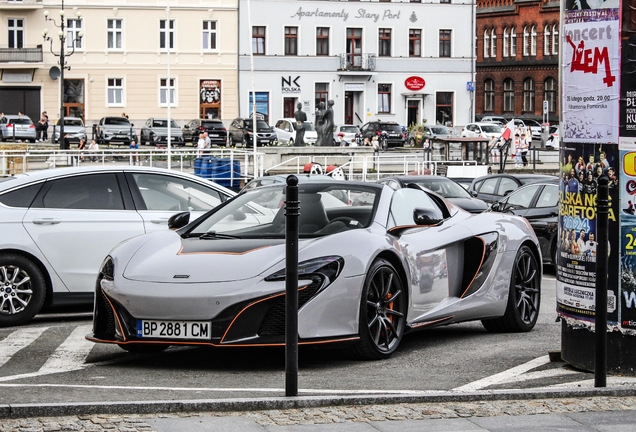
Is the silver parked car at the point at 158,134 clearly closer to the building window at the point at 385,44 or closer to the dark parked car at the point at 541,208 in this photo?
the building window at the point at 385,44

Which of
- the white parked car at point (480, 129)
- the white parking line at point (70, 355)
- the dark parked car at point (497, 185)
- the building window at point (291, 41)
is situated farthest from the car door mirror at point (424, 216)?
the building window at point (291, 41)

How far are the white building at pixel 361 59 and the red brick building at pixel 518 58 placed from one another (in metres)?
18.6

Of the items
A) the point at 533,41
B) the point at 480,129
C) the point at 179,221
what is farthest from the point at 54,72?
the point at 179,221

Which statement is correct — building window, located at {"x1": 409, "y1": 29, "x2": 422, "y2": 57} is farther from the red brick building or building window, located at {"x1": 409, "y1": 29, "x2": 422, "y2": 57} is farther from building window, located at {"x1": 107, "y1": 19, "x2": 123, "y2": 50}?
the red brick building

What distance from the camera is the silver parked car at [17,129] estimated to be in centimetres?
6050

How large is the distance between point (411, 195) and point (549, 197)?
9161 mm

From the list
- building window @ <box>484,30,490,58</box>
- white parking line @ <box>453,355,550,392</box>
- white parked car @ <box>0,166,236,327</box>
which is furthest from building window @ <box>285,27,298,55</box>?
white parking line @ <box>453,355,550,392</box>

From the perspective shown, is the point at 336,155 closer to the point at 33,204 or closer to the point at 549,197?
the point at 549,197

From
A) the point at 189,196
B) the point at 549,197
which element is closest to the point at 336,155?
the point at 549,197

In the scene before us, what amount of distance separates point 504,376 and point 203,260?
2239 millimetres

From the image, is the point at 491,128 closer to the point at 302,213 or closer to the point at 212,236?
the point at 302,213

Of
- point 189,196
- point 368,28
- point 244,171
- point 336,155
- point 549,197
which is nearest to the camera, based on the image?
point 189,196

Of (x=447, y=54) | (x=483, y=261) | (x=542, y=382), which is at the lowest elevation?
(x=542, y=382)

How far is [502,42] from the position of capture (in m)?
101
